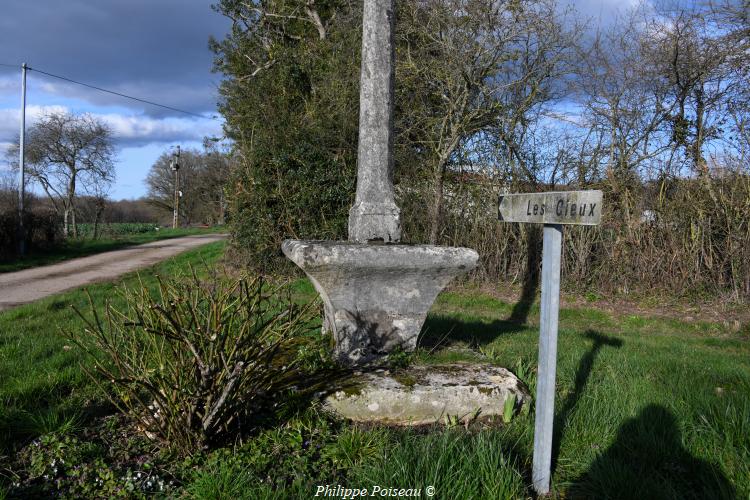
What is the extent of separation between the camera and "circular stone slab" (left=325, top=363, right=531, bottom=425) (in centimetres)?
310

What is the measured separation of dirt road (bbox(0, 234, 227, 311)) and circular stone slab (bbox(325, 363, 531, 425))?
646 centimetres

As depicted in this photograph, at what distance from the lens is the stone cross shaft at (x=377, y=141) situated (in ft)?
13.6

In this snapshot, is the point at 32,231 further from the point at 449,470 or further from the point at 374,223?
the point at 449,470

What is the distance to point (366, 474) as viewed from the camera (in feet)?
7.65

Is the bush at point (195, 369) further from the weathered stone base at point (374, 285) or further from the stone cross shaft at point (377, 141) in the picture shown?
the stone cross shaft at point (377, 141)

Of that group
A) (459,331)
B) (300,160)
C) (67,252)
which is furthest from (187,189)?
(459,331)

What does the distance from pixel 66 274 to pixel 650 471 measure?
1190 cm

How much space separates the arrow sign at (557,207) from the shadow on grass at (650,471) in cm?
119

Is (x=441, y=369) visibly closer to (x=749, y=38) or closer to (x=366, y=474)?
(x=366, y=474)

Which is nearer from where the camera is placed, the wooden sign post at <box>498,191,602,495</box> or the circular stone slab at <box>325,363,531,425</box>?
the wooden sign post at <box>498,191,602,495</box>

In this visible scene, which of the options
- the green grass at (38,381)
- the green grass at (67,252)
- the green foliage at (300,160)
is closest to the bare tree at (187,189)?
the green grass at (67,252)

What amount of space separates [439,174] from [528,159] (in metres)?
1.73

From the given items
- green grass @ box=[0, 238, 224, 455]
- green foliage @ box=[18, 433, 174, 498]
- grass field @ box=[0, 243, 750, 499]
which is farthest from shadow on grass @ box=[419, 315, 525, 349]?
green foliage @ box=[18, 433, 174, 498]

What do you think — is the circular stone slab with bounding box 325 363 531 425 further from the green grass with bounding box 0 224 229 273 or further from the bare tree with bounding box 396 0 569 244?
the green grass with bounding box 0 224 229 273
